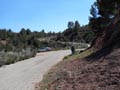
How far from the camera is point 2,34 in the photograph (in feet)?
289

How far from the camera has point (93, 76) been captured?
12281 millimetres

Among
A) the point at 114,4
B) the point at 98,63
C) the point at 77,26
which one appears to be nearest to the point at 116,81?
the point at 98,63

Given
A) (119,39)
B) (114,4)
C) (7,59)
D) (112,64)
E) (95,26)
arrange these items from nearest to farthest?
(112,64)
(119,39)
(114,4)
(7,59)
(95,26)

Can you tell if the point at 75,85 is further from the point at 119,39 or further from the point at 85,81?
the point at 119,39

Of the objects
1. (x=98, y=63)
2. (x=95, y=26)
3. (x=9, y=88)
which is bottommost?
(x=9, y=88)

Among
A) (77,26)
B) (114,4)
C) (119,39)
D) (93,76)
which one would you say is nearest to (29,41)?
(77,26)

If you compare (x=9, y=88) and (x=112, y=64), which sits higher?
(x=112, y=64)

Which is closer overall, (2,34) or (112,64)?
(112,64)

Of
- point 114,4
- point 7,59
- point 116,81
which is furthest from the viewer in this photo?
point 7,59

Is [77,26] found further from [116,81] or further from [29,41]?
[116,81]

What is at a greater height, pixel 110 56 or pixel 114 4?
pixel 114 4

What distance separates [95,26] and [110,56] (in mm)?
29190

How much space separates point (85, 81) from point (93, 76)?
433mm

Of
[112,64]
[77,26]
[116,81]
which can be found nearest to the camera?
[116,81]
